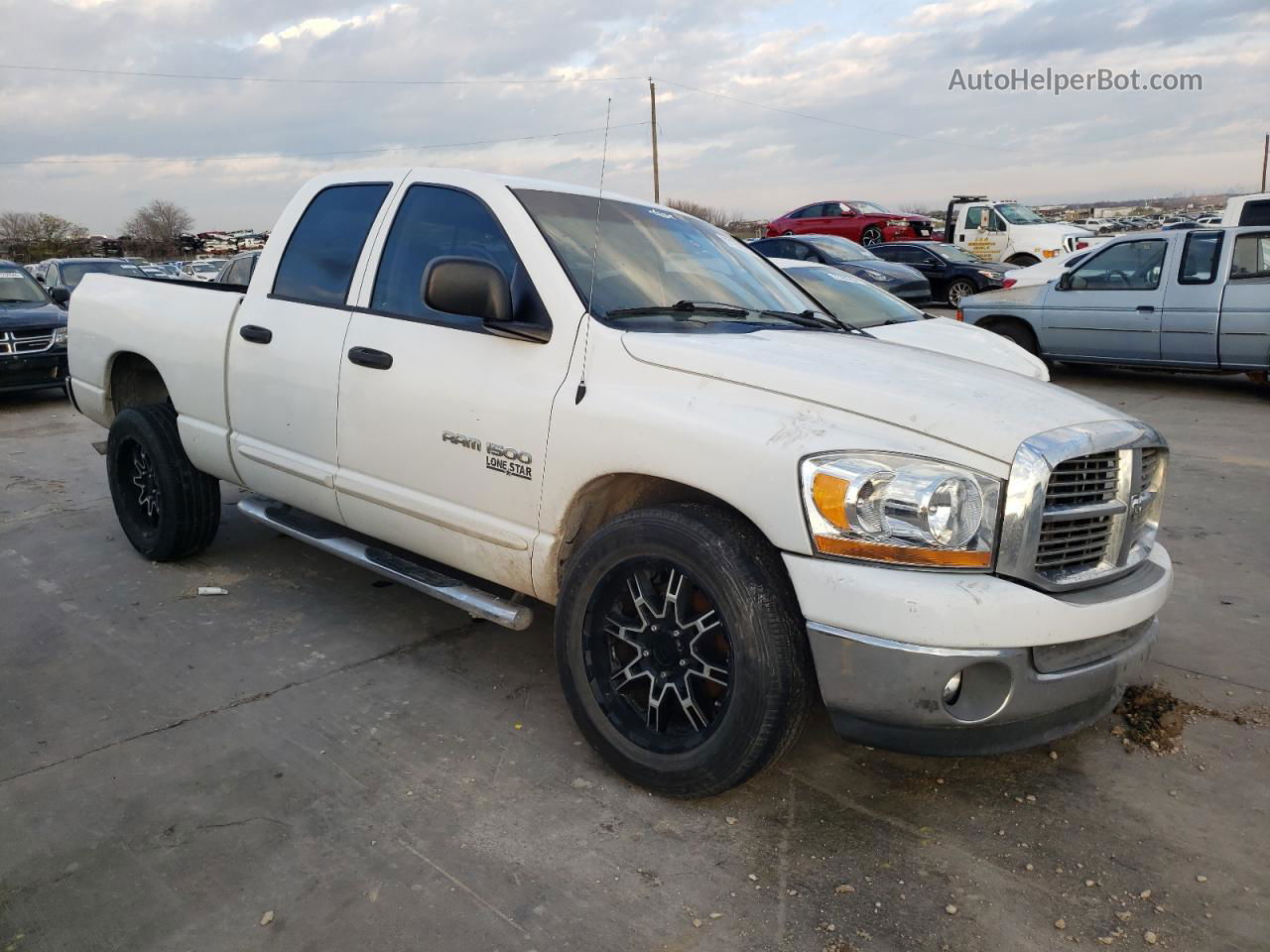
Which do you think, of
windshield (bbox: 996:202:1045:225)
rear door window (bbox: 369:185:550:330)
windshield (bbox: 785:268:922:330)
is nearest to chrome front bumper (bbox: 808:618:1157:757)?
rear door window (bbox: 369:185:550:330)

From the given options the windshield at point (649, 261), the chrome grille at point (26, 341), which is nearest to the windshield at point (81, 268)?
the chrome grille at point (26, 341)

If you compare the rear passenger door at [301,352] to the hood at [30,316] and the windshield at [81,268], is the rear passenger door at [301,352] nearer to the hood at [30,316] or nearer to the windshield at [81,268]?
the hood at [30,316]

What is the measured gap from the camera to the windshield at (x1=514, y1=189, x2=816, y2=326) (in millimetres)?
3432

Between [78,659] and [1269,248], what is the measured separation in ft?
35.3

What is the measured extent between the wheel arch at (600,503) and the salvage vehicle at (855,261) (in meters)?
8.99

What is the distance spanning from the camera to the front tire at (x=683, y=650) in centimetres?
266

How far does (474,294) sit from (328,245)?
1.33m

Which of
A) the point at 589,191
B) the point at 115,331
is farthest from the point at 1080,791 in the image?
the point at 115,331

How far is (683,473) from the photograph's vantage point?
282 cm

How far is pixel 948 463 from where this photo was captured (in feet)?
8.30

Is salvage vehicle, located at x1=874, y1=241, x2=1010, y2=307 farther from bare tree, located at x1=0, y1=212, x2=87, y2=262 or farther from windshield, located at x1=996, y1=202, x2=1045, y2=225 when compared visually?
bare tree, located at x1=0, y1=212, x2=87, y2=262

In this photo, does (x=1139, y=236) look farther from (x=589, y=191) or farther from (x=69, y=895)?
(x=69, y=895)

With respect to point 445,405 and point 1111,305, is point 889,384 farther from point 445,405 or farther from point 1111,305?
point 1111,305

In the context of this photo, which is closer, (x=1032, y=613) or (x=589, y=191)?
(x=1032, y=613)
